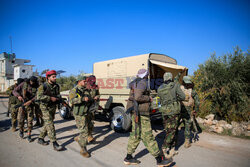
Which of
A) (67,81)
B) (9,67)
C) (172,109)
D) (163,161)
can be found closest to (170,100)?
(172,109)

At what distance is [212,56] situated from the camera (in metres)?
7.24

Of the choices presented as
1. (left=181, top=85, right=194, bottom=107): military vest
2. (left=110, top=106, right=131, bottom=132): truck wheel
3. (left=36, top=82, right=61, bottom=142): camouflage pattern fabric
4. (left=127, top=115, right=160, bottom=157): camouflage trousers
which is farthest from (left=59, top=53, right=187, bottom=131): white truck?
(left=36, top=82, right=61, bottom=142): camouflage pattern fabric

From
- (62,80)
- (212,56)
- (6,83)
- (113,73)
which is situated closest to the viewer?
(113,73)

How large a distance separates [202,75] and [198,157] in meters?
4.58

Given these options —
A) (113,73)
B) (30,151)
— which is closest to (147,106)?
(30,151)

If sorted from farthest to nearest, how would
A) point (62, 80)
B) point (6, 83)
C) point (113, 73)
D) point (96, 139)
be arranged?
point (6, 83) → point (62, 80) → point (113, 73) → point (96, 139)

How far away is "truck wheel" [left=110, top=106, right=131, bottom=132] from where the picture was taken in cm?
521

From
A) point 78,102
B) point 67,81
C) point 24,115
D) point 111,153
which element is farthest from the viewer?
point 67,81

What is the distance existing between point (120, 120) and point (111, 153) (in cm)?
166

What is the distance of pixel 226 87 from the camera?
6426 millimetres

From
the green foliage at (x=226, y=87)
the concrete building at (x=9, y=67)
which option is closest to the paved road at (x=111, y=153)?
the green foliage at (x=226, y=87)

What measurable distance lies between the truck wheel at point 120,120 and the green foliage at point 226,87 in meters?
3.27

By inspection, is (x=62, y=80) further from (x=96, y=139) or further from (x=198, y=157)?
(x=198, y=157)

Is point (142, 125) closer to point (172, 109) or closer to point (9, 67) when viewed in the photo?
point (172, 109)
